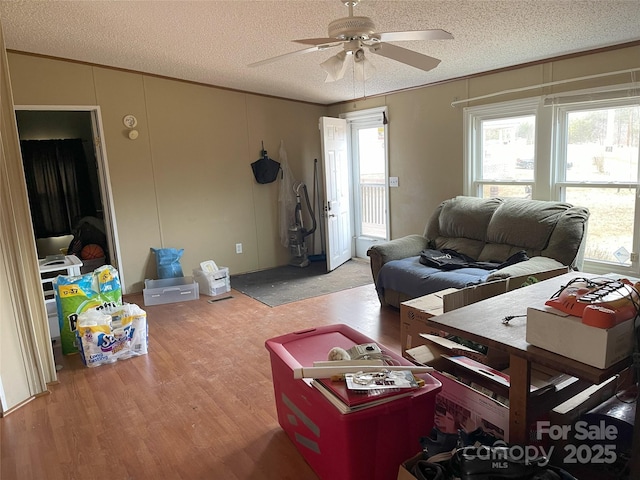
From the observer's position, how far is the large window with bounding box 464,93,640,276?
11.6 ft

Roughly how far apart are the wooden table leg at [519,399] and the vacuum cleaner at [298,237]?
4.50 metres

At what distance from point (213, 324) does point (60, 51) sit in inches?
116

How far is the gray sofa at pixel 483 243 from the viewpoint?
3.44 metres

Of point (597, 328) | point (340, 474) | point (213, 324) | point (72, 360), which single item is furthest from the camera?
point (213, 324)

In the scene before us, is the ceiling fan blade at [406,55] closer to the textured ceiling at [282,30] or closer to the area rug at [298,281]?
the textured ceiling at [282,30]

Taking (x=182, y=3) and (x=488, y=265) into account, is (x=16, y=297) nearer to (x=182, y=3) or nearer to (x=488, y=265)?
(x=182, y=3)

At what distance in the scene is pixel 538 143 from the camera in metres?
4.03

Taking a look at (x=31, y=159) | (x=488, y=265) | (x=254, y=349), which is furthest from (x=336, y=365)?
(x=31, y=159)

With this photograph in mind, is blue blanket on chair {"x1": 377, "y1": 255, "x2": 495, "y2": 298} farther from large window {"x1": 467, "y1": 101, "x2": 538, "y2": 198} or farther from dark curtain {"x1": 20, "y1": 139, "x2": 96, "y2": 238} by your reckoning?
dark curtain {"x1": 20, "y1": 139, "x2": 96, "y2": 238}

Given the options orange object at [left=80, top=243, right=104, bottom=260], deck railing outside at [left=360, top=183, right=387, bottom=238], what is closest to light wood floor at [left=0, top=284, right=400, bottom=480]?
orange object at [left=80, top=243, right=104, bottom=260]

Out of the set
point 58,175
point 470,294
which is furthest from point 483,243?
point 58,175

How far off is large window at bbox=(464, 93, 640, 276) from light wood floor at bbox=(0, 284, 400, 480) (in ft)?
5.89

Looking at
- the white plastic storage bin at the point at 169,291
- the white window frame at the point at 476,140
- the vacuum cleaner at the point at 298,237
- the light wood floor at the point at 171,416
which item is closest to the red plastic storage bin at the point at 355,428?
the light wood floor at the point at 171,416

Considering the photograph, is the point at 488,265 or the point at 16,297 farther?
the point at 488,265
